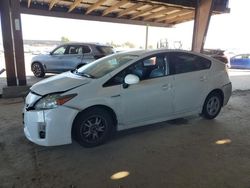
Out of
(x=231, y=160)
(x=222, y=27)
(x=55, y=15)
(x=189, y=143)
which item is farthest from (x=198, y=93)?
(x=222, y=27)

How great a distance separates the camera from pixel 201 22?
30.0 ft

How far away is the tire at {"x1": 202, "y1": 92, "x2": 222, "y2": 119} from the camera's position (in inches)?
195

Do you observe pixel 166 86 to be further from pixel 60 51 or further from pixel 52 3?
pixel 52 3

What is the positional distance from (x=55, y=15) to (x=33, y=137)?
9668mm

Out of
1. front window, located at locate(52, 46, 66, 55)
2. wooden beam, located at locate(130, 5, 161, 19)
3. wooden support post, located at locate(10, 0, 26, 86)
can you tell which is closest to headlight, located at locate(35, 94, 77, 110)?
wooden support post, located at locate(10, 0, 26, 86)

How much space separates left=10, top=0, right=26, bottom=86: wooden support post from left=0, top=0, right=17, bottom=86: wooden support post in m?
0.12

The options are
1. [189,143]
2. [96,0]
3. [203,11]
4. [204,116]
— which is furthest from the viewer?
[96,0]

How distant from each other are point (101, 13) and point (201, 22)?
5.55 m

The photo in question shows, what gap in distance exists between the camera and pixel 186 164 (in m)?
3.24

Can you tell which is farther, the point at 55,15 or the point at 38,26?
the point at 38,26

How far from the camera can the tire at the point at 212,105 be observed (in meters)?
4.95

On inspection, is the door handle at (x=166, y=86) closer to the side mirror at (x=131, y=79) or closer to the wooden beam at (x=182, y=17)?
the side mirror at (x=131, y=79)

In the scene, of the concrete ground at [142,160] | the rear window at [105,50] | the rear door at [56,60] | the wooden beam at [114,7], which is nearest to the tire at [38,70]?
the rear door at [56,60]

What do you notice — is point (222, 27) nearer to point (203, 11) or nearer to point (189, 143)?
point (203, 11)
